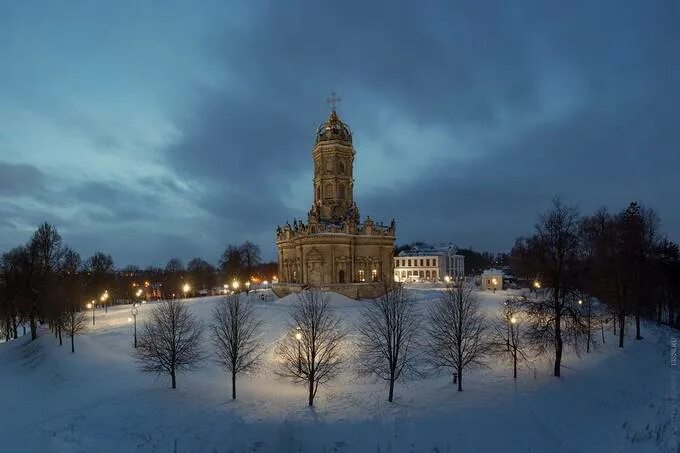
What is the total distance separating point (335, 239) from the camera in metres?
48.8

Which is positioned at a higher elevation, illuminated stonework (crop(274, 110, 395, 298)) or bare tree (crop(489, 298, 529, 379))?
illuminated stonework (crop(274, 110, 395, 298))

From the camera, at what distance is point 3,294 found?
50531mm

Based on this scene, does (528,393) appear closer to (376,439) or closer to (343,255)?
(376,439)

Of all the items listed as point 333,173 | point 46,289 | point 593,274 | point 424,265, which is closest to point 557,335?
point 593,274

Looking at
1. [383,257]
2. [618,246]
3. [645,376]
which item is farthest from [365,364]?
[383,257]

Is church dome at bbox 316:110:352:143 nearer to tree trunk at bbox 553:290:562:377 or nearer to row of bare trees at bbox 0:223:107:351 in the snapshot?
row of bare trees at bbox 0:223:107:351

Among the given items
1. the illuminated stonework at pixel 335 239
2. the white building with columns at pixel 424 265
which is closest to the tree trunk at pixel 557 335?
the illuminated stonework at pixel 335 239

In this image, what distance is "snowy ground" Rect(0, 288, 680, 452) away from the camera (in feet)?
55.7

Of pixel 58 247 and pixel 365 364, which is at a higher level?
pixel 58 247

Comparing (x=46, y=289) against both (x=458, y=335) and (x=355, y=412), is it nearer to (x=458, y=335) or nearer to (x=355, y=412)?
(x=355, y=412)

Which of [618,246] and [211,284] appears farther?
[211,284]

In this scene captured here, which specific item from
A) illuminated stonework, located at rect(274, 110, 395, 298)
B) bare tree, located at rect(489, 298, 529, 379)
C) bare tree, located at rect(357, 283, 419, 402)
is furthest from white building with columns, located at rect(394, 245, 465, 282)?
bare tree, located at rect(357, 283, 419, 402)

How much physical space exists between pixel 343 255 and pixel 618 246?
27.0 metres

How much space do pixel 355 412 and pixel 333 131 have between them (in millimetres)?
39801
